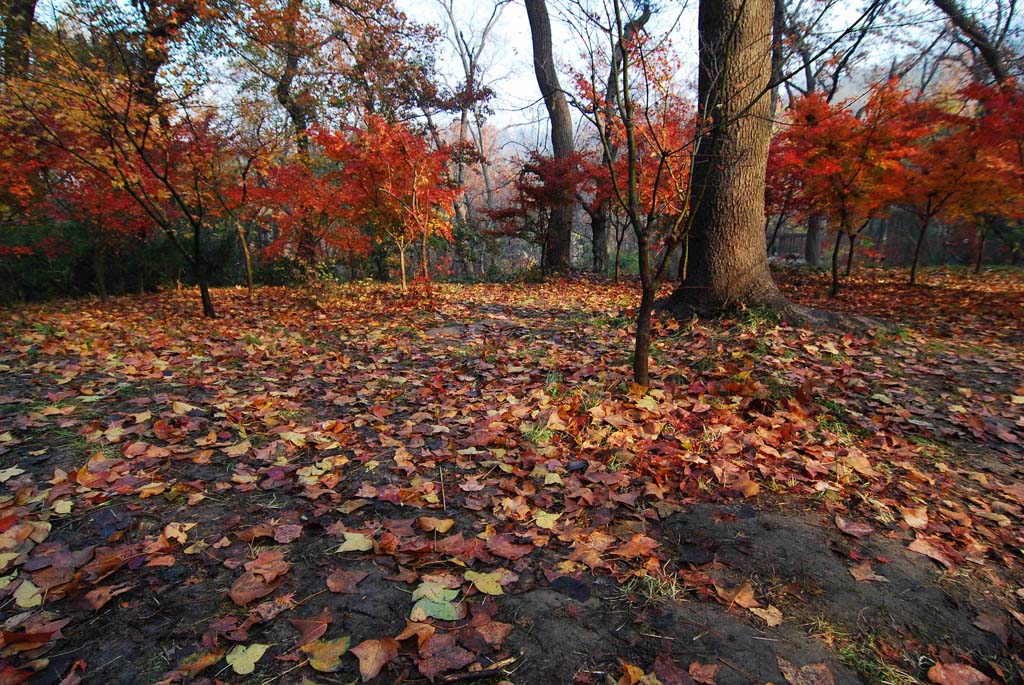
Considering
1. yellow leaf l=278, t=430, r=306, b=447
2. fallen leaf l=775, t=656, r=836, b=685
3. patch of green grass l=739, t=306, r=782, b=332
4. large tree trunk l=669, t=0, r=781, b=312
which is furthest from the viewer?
large tree trunk l=669, t=0, r=781, b=312

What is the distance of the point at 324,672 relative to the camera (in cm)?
125

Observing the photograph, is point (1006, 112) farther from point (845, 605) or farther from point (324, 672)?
point (324, 672)

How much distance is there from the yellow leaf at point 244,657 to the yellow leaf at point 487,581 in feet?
2.05

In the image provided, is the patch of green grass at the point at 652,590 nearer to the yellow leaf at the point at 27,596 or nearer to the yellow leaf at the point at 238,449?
the yellow leaf at the point at 27,596

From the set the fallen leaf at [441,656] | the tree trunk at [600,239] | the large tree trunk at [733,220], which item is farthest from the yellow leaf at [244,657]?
the tree trunk at [600,239]

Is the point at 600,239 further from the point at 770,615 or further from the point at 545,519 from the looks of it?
the point at 770,615

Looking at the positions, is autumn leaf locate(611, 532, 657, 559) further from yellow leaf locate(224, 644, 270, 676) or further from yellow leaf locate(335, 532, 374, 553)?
yellow leaf locate(224, 644, 270, 676)

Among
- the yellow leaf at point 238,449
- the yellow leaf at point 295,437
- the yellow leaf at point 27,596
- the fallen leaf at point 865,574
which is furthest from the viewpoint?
the yellow leaf at point 295,437

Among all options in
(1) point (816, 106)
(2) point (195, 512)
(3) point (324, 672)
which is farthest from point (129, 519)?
(1) point (816, 106)

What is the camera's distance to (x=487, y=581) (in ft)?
5.23

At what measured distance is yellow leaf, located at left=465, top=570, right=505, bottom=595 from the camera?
155 cm

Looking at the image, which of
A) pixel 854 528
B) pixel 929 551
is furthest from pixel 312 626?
pixel 929 551

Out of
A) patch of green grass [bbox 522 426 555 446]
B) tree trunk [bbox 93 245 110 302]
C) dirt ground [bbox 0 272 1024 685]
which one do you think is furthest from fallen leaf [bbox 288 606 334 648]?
tree trunk [bbox 93 245 110 302]

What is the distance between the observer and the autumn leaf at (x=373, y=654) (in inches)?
48.6
